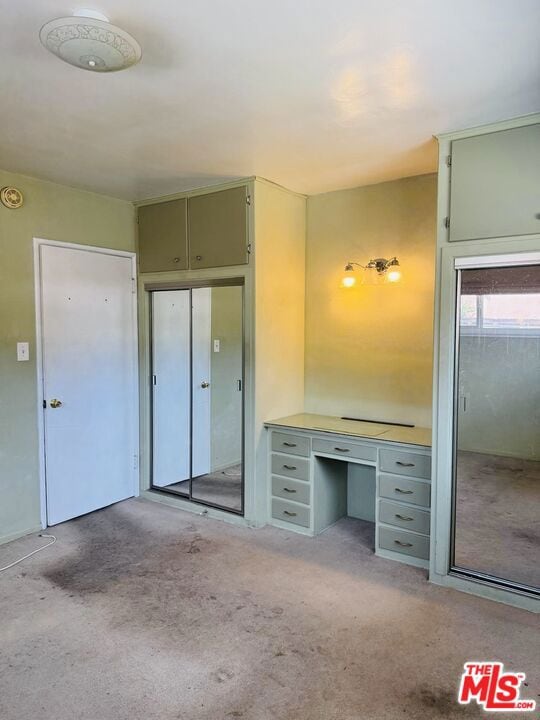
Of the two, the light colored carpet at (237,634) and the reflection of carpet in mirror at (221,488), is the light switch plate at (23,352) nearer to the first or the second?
the light colored carpet at (237,634)

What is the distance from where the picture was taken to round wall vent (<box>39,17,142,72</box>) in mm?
1681

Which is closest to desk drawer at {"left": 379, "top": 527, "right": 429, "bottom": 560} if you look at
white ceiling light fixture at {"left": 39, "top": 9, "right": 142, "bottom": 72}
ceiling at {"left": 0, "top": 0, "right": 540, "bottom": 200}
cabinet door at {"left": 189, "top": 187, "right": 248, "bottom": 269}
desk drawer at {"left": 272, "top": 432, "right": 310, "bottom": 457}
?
desk drawer at {"left": 272, "top": 432, "right": 310, "bottom": 457}

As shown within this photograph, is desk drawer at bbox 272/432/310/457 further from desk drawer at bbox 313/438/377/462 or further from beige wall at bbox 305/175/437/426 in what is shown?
beige wall at bbox 305/175/437/426

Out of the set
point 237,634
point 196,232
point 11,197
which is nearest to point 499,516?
point 237,634

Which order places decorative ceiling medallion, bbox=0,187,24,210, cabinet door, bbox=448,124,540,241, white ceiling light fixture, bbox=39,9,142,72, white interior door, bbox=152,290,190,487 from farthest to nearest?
white interior door, bbox=152,290,190,487 < decorative ceiling medallion, bbox=0,187,24,210 < cabinet door, bbox=448,124,540,241 < white ceiling light fixture, bbox=39,9,142,72

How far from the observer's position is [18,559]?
3234mm

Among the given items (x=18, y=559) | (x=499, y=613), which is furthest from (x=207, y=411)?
(x=499, y=613)

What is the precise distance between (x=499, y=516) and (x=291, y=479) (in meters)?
1.44

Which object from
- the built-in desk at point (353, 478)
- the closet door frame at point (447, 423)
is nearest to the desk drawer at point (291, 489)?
the built-in desk at point (353, 478)

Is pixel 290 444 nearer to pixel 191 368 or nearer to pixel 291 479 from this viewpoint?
pixel 291 479

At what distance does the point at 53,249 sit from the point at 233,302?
1409 mm

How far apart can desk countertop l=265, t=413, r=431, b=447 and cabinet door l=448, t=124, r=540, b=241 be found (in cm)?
130

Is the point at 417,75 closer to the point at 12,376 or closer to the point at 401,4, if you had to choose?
the point at 401,4

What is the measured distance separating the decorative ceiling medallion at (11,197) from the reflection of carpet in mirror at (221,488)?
2.48 m
